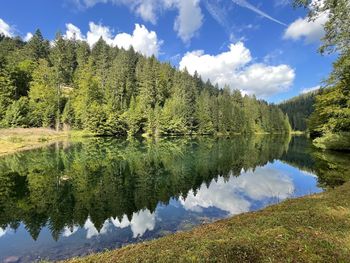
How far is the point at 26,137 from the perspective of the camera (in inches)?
2372

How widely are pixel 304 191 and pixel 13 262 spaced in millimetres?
23255

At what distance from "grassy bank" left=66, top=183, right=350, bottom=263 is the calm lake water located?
4713 millimetres

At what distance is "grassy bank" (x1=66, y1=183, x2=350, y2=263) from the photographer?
856cm

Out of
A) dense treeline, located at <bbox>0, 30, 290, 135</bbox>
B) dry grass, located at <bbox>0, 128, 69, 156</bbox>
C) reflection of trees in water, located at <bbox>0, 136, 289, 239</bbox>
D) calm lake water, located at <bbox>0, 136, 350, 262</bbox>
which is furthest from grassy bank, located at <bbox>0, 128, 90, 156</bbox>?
calm lake water, located at <bbox>0, 136, 350, 262</bbox>

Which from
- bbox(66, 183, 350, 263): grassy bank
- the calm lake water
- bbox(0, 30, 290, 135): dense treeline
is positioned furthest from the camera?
Result: bbox(0, 30, 290, 135): dense treeline

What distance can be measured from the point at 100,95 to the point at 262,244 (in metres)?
95.0

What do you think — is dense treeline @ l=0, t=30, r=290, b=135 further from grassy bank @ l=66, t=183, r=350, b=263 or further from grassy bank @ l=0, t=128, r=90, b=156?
grassy bank @ l=66, t=183, r=350, b=263

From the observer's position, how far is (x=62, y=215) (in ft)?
56.0

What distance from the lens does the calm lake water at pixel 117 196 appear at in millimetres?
14578

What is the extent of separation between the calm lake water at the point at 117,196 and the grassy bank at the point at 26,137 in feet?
45.8

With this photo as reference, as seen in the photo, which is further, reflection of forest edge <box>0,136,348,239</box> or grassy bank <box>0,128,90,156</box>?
grassy bank <box>0,128,90,156</box>

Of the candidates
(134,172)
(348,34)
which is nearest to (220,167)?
(134,172)

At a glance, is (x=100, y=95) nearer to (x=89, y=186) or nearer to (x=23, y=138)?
(x=23, y=138)

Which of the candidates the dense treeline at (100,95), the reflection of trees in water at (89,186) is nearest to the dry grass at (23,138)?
the dense treeline at (100,95)
